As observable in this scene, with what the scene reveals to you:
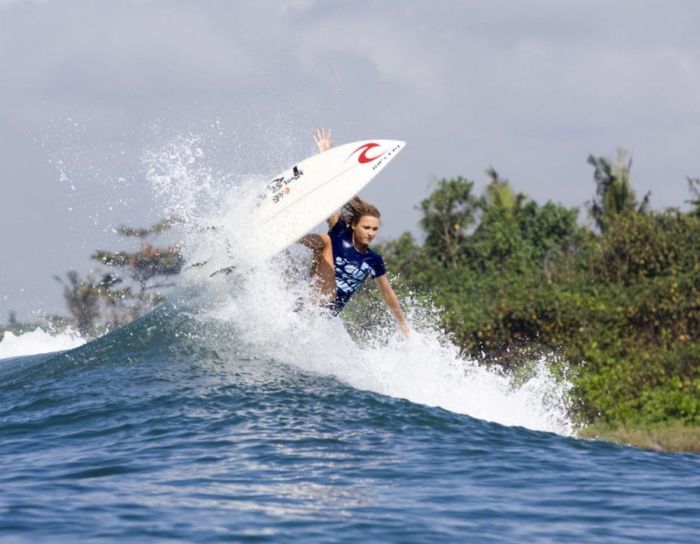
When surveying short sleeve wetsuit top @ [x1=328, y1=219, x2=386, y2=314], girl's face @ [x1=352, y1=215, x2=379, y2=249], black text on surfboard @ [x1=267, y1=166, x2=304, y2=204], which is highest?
black text on surfboard @ [x1=267, y1=166, x2=304, y2=204]

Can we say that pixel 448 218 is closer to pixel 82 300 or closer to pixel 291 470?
pixel 82 300

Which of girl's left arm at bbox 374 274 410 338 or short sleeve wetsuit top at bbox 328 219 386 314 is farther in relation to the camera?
girl's left arm at bbox 374 274 410 338

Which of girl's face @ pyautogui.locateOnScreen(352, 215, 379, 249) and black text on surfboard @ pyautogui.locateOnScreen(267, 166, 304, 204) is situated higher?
black text on surfboard @ pyautogui.locateOnScreen(267, 166, 304, 204)

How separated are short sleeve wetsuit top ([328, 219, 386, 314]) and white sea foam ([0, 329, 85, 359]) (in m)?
11.3

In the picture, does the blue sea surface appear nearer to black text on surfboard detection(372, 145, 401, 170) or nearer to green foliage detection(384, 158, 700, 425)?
black text on surfboard detection(372, 145, 401, 170)

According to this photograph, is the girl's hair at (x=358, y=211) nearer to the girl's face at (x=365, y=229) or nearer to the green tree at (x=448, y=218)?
the girl's face at (x=365, y=229)

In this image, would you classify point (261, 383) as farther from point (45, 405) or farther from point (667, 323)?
point (667, 323)

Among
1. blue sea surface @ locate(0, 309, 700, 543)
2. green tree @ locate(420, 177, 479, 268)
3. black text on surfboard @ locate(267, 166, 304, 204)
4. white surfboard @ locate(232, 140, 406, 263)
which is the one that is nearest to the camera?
blue sea surface @ locate(0, 309, 700, 543)

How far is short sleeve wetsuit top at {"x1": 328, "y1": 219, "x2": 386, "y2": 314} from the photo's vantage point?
9.45 m

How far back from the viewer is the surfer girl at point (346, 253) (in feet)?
30.7

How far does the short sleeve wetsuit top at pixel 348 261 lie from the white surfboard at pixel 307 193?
1.37 feet

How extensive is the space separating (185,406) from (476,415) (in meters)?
2.58

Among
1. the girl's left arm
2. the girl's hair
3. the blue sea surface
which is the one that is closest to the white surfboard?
the girl's hair

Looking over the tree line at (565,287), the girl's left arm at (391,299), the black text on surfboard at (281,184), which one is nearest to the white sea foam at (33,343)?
the tree line at (565,287)
